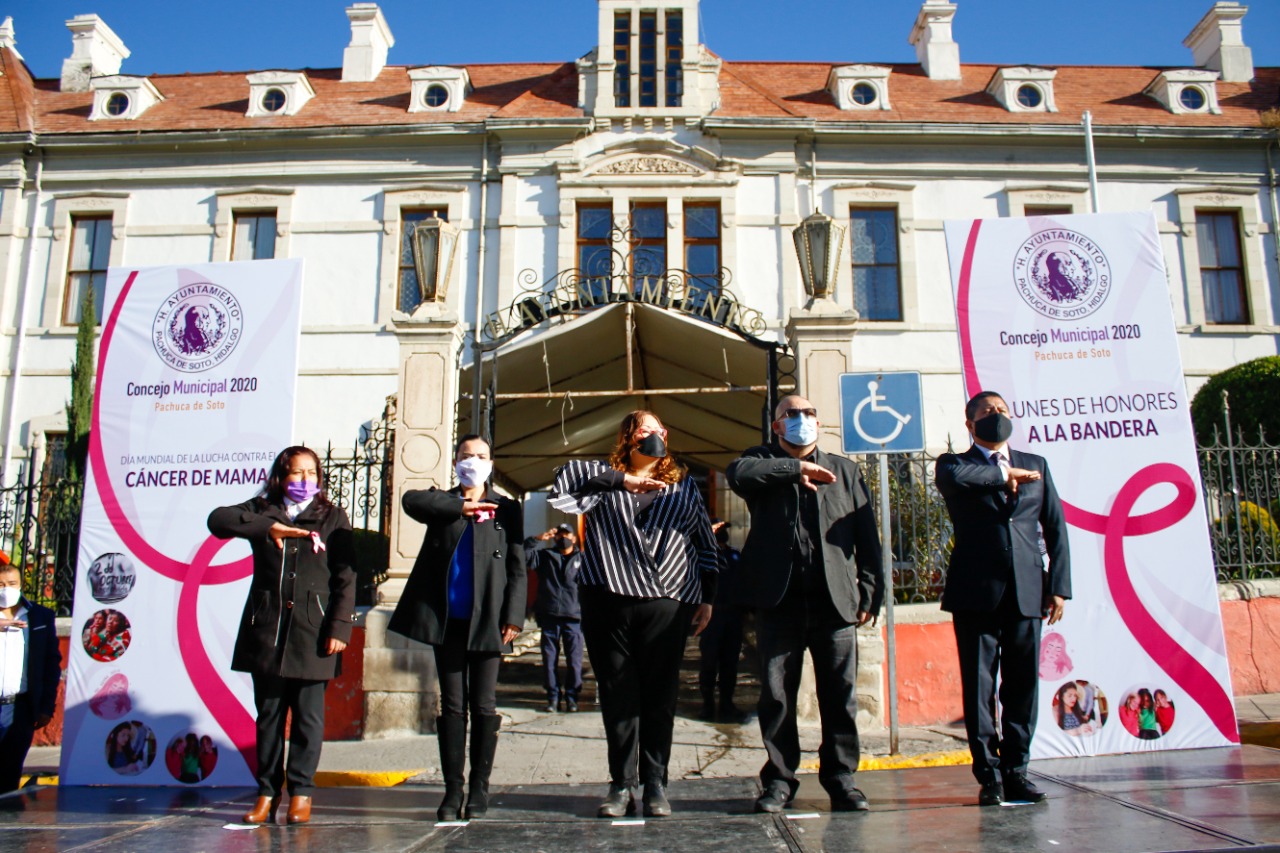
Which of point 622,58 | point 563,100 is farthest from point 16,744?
point 622,58

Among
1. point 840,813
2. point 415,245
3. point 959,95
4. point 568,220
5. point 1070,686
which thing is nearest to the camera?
point 840,813

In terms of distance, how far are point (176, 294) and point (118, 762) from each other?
2904mm

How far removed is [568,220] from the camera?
17344 millimetres

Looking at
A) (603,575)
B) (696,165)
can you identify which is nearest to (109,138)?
(696,165)

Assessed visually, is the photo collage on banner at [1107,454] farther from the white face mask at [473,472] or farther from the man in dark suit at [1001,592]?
the white face mask at [473,472]

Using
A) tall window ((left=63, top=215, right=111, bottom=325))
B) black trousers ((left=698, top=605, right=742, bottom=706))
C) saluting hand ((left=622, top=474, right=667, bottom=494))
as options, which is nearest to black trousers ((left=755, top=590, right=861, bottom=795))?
saluting hand ((left=622, top=474, right=667, bottom=494))

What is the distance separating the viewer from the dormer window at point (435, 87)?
18.7m

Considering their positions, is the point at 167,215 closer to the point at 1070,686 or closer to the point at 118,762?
the point at 118,762

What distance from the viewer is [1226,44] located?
19.7 m

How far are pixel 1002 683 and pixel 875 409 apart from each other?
92.8 inches

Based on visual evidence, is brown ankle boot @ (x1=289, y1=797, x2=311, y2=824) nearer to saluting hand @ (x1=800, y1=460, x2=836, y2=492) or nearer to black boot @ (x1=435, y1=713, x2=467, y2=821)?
black boot @ (x1=435, y1=713, x2=467, y2=821)

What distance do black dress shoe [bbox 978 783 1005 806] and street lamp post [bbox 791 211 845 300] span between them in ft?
14.2

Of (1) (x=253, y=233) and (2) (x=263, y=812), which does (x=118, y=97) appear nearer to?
(1) (x=253, y=233)

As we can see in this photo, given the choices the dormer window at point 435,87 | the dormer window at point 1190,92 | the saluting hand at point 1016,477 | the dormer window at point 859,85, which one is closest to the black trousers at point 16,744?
the saluting hand at point 1016,477
